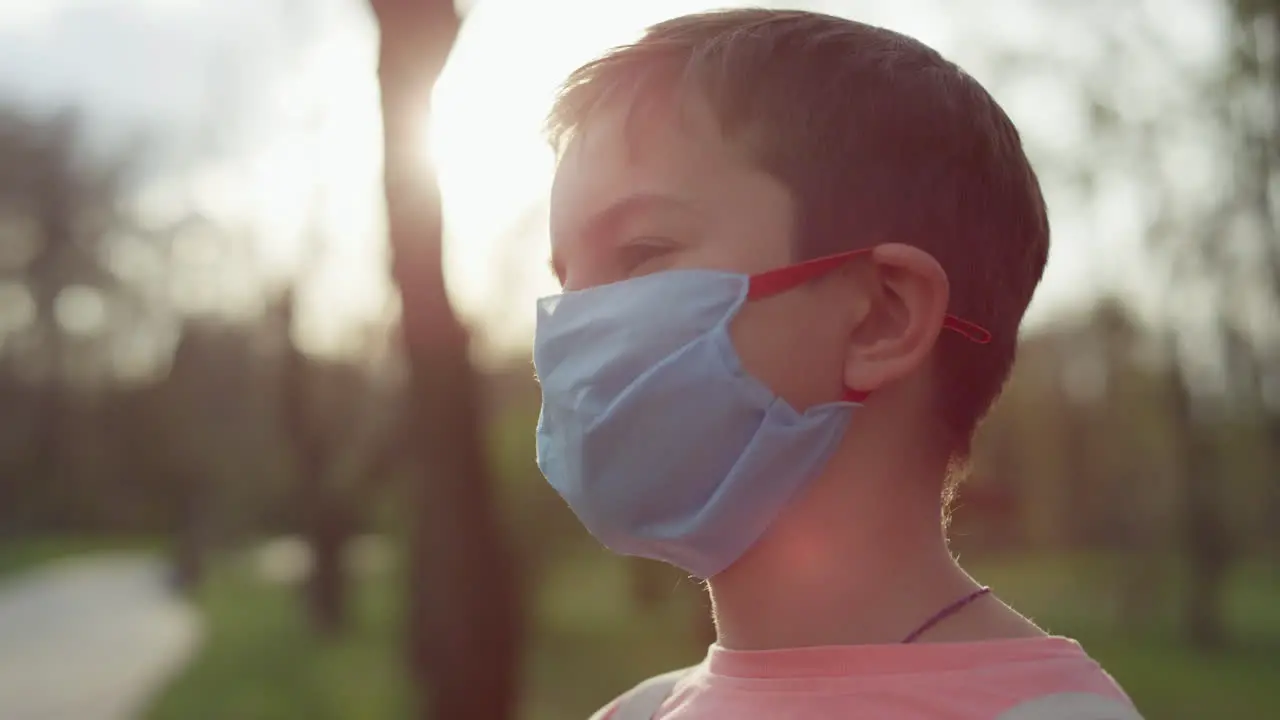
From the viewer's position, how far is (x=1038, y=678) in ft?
4.34

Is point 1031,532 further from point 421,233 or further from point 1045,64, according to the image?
point 421,233

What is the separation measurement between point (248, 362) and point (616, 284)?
14.1 m

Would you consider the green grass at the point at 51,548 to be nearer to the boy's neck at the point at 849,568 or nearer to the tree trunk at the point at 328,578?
the tree trunk at the point at 328,578

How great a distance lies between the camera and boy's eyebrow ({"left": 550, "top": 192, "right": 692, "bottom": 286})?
144 centimetres

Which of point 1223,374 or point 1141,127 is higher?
point 1141,127

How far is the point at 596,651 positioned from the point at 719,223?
1240cm

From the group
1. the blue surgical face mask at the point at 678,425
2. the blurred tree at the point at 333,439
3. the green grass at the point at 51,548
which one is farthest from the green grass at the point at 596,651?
the blue surgical face mask at the point at 678,425

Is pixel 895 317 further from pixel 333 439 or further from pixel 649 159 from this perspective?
pixel 333 439

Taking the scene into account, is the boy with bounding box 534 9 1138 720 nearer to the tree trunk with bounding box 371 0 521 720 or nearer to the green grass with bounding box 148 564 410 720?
the tree trunk with bounding box 371 0 521 720

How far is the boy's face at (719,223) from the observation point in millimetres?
1434

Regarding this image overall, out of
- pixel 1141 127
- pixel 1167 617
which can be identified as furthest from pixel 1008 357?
pixel 1167 617

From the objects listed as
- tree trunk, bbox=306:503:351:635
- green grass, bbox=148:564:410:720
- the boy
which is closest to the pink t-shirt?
the boy

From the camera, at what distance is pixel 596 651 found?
13422 millimetres

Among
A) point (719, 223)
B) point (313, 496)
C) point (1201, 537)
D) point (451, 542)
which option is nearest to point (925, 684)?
point (719, 223)
